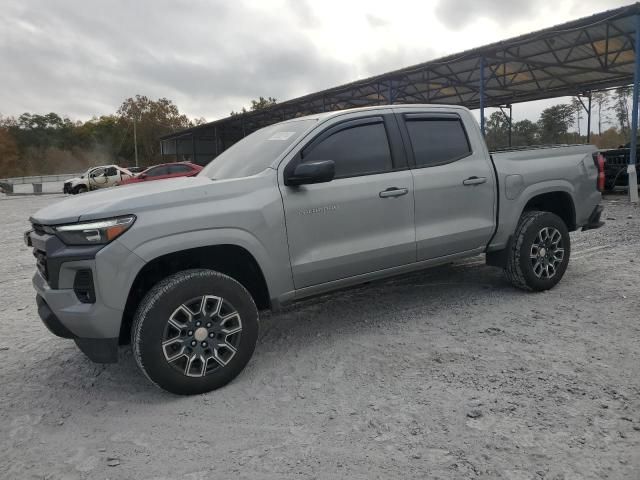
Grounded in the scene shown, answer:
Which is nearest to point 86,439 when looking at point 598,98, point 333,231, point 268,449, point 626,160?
point 268,449

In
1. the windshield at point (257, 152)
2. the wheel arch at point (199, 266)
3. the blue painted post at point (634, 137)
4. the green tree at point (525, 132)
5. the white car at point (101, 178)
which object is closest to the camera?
the wheel arch at point (199, 266)

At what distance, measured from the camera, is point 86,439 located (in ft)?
8.80

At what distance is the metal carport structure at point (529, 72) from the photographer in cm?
1270

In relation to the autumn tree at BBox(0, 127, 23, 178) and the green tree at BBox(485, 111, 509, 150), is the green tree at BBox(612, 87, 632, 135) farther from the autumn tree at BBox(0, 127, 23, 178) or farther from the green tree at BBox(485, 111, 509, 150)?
the autumn tree at BBox(0, 127, 23, 178)

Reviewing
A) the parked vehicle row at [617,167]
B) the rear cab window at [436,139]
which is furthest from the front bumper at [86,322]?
the parked vehicle row at [617,167]

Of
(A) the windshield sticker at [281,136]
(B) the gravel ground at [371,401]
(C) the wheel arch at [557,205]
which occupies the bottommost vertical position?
(B) the gravel ground at [371,401]

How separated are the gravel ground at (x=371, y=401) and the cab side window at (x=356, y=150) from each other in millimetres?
1383

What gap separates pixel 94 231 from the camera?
284 centimetres

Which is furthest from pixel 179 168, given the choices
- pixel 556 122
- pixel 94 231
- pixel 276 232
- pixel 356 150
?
pixel 556 122

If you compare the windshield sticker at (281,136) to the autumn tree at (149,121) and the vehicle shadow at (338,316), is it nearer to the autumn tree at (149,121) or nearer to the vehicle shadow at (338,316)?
the vehicle shadow at (338,316)

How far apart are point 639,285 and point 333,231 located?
345 cm

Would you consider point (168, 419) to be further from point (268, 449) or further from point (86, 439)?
point (268, 449)

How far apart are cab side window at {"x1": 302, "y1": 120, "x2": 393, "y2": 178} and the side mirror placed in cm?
29

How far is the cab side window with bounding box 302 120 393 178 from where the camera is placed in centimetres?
368
